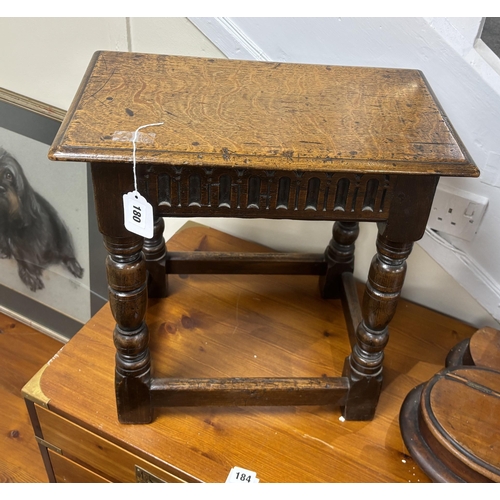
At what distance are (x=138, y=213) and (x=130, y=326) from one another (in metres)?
0.19

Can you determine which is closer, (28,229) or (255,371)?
(255,371)

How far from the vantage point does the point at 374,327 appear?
0.76 m

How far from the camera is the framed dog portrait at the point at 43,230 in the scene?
133 centimetres

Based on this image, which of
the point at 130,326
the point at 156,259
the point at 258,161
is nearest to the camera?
the point at 258,161

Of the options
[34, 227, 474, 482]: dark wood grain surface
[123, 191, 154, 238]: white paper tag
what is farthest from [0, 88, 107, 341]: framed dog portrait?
[123, 191, 154, 238]: white paper tag

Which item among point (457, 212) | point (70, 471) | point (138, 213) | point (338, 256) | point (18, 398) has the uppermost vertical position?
point (138, 213)

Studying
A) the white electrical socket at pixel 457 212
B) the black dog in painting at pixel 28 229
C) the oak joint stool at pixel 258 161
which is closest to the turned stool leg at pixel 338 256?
the white electrical socket at pixel 457 212

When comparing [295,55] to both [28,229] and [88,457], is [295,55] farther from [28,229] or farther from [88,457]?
[28,229]

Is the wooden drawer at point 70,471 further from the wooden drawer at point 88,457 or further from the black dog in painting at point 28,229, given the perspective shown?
the black dog in painting at point 28,229

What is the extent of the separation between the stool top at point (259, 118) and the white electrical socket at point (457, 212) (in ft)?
0.80

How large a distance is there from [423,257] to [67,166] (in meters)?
0.88

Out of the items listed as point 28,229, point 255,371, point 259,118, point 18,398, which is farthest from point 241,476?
point 28,229

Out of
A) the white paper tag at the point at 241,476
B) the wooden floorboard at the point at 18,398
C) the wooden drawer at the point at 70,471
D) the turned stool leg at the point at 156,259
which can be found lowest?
the wooden floorboard at the point at 18,398

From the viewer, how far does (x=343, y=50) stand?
93cm
